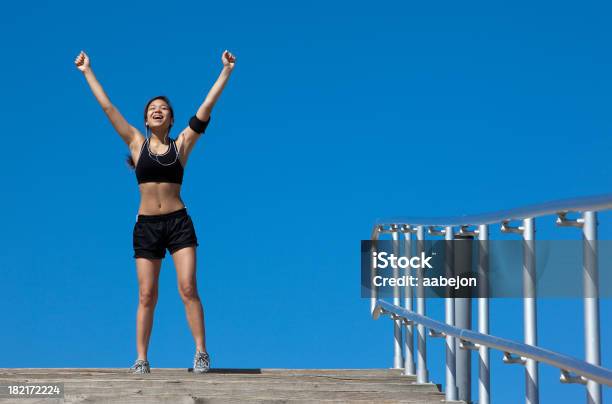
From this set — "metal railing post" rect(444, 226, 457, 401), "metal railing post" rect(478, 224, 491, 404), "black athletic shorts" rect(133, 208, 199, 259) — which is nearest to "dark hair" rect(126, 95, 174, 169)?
"black athletic shorts" rect(133, 208, 199, 259)

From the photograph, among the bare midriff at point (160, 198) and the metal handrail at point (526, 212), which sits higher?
the bare midriff at point (160, 198)

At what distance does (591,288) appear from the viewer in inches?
124

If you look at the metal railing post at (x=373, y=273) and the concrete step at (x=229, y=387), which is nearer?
the concrete step at (x=229, y=387)

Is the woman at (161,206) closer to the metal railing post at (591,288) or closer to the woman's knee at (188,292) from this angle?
the woman's knee at (188,292)

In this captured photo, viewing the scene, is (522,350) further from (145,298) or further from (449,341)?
(145,298)

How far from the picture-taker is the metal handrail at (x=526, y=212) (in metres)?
3.06

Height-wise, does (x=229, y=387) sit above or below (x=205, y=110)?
below

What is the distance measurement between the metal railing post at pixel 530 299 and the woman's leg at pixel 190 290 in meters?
2.77

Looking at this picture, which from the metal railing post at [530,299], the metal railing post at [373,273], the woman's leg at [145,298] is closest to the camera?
the metal railing post at [530,299]

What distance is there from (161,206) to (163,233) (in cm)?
17

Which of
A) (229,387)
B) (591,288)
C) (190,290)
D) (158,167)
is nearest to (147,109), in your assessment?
(158,167)

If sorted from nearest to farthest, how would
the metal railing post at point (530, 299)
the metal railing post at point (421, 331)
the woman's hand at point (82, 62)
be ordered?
1. the metal railing post at point (530, 299)
2. the metal railing post at point (421, 331)
3. the woman's hand at point (82, 62)

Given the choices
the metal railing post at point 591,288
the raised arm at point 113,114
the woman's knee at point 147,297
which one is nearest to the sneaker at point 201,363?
the woman's knee at point 147,297

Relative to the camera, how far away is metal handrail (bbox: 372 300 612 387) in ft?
10.0
